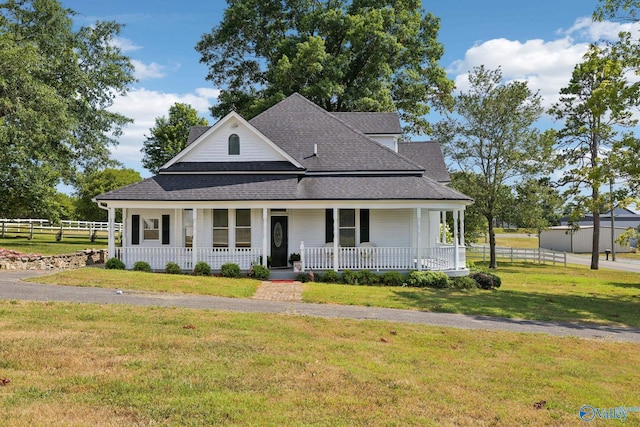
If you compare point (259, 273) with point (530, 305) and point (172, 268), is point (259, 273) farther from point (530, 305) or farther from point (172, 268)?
point (530, 305)

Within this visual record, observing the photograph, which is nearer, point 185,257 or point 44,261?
point 44,261

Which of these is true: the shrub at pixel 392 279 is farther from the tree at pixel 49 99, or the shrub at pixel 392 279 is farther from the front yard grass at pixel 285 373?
the tree at pixel 49 99

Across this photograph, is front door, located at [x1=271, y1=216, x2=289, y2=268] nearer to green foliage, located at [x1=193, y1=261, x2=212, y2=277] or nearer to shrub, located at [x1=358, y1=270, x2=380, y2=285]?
green foliage, located at [x1=193, y1=261, x2=212, y2=277]

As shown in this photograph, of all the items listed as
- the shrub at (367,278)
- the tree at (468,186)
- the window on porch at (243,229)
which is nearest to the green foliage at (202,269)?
the window on porch at (243,229)

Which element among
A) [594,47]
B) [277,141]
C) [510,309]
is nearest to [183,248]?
[277,141]

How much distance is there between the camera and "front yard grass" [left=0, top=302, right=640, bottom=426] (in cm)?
573

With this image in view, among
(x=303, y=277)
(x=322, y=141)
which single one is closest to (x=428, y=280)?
(x=303, y=277)

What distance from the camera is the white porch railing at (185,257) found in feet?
67.5

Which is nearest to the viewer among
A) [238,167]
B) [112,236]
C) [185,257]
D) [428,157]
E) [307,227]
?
[185,257]

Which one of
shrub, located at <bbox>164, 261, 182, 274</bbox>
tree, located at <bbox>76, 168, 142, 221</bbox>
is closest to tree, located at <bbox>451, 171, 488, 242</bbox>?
shrub, located at <bbox>164, 261, 182, 274</bbox>

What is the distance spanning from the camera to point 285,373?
7176 millimetres

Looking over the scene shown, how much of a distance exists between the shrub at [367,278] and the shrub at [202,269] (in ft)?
19.9

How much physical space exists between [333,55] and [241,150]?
2041 cm

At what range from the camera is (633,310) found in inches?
652
